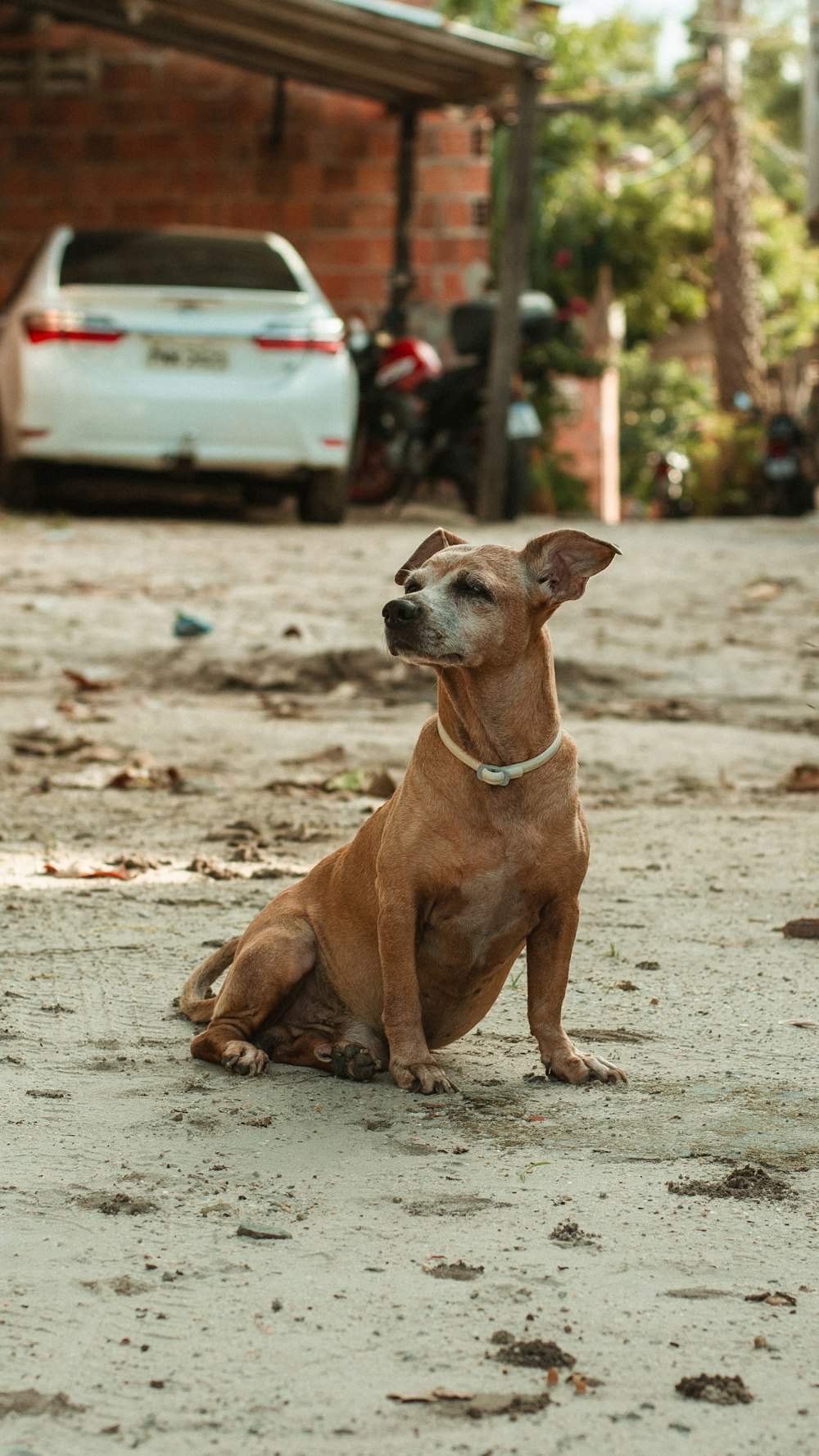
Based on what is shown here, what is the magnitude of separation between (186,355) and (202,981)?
25.7ft

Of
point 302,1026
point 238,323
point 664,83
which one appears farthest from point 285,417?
point 664,83

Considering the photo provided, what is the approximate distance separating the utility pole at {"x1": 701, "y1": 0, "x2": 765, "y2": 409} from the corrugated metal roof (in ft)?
37.7

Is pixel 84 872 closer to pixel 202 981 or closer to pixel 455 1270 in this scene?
pixel 202 981

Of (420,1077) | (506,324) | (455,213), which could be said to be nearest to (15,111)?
(455,213)

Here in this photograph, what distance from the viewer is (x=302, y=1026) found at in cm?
362

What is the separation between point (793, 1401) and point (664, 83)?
133ft

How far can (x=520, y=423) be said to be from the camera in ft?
41.8

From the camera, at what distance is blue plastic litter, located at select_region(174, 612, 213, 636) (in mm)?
8297

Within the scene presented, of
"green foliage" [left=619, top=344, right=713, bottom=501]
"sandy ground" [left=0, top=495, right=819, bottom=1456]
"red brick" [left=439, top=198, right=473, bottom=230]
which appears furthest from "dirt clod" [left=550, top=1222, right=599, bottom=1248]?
"green foliage" [left=619, top=344, right=713, bottom=501]

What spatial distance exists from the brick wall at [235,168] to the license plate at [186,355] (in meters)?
4.61

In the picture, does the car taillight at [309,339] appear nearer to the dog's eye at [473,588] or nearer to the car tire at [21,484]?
the car tire at [21,484]

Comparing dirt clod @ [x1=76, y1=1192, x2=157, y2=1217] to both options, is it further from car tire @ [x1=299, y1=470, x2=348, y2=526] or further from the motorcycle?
the motorcycle

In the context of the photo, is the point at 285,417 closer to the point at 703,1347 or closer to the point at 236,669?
the point at 236,669

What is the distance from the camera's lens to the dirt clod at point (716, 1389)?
219 cm
